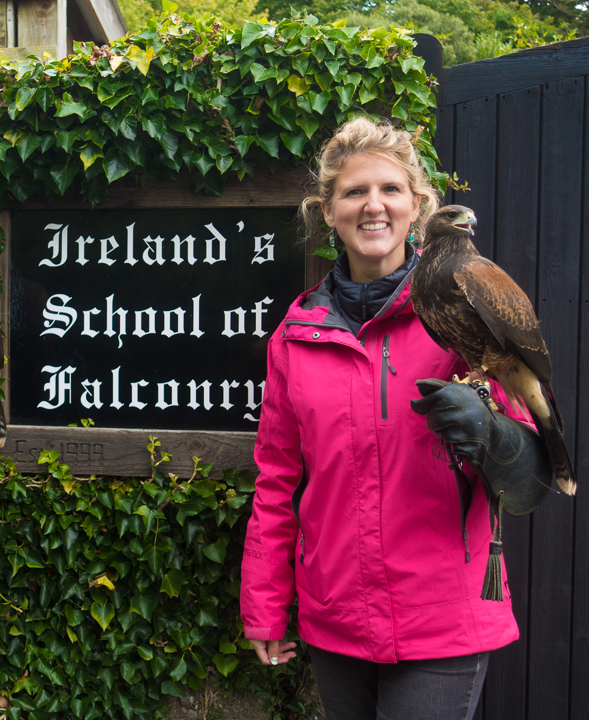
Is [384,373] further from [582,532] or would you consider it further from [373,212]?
[582,532]

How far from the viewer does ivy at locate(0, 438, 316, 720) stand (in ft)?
7.43

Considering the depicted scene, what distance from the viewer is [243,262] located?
7.70 ft

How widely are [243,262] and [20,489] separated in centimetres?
134

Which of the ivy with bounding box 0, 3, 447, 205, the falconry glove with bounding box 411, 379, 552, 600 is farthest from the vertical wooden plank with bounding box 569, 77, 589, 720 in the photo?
the falconry glove with bounding box 411, 379, 552, 600

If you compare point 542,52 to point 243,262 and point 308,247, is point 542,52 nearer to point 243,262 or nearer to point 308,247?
point 308,247

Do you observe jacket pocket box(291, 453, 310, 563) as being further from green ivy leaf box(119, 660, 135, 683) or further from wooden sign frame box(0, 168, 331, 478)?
green ivy leaf box(119, 660, 135, 683)

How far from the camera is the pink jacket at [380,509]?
1.34 m

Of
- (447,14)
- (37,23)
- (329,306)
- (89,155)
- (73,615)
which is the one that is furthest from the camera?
(447,14)

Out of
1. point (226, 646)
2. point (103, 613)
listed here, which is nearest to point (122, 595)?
point (103, 613)

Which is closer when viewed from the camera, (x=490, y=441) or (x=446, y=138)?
(x=490, y=441)

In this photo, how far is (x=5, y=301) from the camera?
2.46 m

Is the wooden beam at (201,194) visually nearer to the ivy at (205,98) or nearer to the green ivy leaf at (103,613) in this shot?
the ivy at (205,98)

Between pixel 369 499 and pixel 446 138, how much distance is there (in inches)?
64.3

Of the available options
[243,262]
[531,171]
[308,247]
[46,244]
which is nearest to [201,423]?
[243,262]
